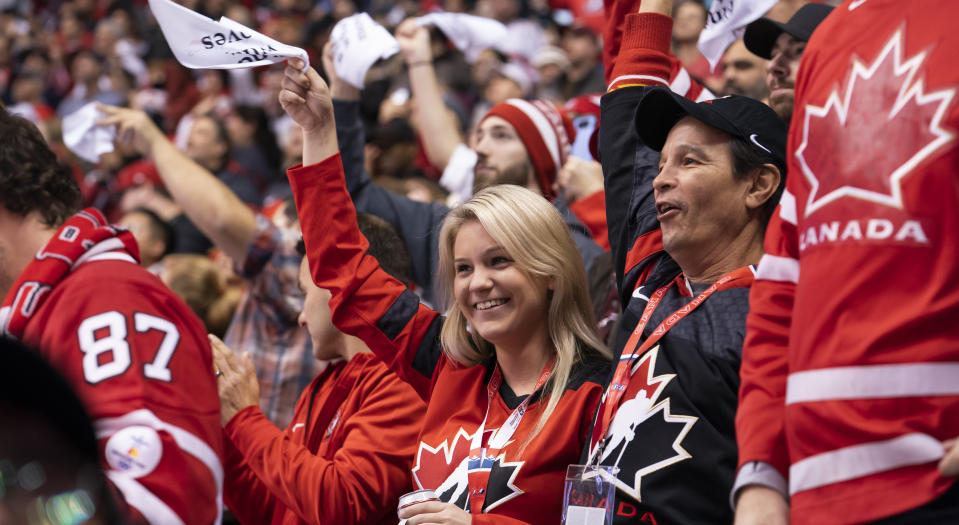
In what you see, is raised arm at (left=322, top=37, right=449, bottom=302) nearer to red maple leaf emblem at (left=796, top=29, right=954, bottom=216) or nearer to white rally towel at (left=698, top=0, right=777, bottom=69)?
white rally towel at (left=698, top=0, right=777, bottom=69)

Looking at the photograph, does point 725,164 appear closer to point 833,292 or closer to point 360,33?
point 833,292

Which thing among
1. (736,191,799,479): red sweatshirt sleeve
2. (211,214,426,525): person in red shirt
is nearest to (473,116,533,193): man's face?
(211,214,426,525): person in red shirt

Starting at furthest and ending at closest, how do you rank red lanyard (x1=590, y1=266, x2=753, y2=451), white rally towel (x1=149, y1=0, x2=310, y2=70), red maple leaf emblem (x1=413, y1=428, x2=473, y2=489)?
white rally towel (x1=149, y1=0, x2=310, y2=70)
red maple leaf emblem (x1=413, y1=428, x2=473, y2=489)
red lanyard (x1=590, y1=266, x2=753, y2=451)

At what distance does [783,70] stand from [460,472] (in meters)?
1.76

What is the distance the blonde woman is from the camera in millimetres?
2699

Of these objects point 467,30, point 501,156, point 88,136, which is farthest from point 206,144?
point 501,156

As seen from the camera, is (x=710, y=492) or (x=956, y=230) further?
Answer: (x=710, y=492)

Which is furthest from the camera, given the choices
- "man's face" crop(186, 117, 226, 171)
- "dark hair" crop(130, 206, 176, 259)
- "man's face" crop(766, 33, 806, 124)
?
"man's face" crop(186, 117, 226, 171)

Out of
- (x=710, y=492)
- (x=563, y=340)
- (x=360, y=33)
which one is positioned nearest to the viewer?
(x=710, y=492)

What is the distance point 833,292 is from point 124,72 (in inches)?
488

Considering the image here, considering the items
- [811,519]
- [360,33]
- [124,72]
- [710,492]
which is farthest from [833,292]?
[124,72]

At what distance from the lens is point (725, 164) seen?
103 inches

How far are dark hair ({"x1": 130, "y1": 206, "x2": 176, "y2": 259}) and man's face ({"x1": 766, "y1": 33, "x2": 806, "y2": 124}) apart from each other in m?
3.94

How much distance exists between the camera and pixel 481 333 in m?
2.97
